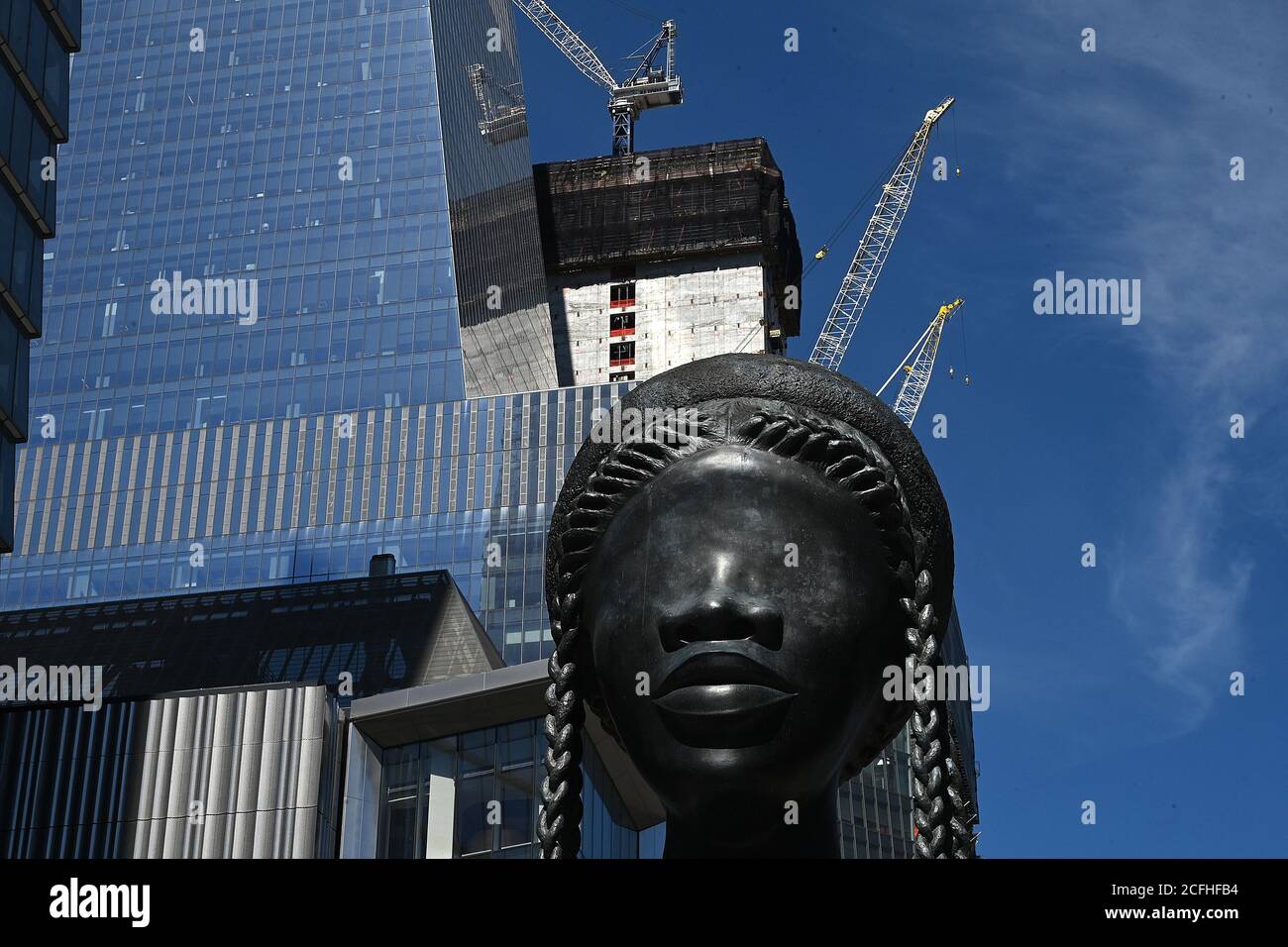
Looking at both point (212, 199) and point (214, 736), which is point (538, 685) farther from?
point (212, 199)

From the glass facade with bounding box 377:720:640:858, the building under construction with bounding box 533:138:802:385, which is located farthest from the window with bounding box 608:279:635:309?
the glass facade with bounding box 377:720:640:858

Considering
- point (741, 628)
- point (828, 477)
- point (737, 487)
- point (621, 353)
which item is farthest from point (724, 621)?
point (621, 353)

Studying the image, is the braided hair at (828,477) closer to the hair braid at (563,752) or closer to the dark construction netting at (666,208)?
the hair braid at (563,752)

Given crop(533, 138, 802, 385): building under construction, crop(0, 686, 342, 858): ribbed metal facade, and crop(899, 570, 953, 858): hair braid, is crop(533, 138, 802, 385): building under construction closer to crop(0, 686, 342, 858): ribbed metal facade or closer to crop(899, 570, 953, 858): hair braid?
crop(0, 686, 342, 858): ribbed metal facade

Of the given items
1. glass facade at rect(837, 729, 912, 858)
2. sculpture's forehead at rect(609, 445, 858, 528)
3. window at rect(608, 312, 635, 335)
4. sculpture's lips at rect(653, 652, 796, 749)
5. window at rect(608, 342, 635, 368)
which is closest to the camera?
sculpture's lips at rect(653, 652, 796, 749)

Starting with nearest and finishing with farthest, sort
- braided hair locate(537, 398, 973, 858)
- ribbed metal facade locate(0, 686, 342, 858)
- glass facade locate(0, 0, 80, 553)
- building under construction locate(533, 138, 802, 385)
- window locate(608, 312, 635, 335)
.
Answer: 1. braided hair locate(537, 398, 973, 858)
2. glass facade locate(0, 0, 80, 553)
3. ribbed metal facade locate(0, 686, 342, 858)
4. building under construction locate(533, 138, 802, 385)
5. window locate(608, 312, 635, 335)

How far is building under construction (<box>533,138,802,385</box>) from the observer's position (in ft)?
578

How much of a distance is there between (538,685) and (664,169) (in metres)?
128

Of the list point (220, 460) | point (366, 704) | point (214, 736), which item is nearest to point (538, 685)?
point (366, 704)

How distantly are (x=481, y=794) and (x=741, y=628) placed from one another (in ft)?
174

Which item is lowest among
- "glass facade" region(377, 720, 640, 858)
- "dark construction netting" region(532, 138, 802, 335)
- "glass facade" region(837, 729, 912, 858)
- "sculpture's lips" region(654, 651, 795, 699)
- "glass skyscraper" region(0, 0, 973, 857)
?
"sculpture's lips" region(654, 651, 795, 699)

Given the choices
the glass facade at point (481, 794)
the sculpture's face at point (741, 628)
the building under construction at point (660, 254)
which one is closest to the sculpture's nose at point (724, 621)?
the sculpture's face at point (741, 628)

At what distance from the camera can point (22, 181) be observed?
5353 centimetres

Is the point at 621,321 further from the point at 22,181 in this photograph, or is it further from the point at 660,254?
the point at 22,181
